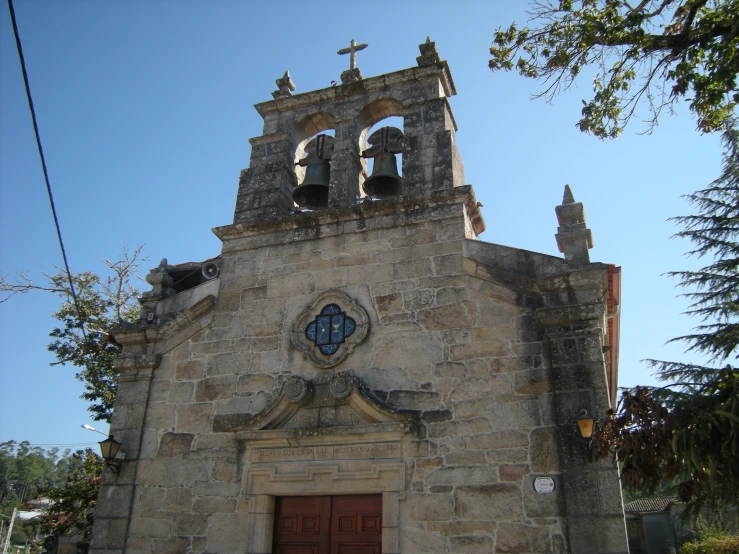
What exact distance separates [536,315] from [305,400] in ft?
8.20

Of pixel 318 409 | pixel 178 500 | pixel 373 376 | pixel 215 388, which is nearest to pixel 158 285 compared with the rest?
pixel 215 388

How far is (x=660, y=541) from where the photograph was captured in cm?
2505

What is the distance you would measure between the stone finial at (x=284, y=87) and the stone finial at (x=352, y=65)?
32.0 inches

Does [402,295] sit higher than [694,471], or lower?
higher

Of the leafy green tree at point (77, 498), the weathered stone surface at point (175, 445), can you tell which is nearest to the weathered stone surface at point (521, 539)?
the weathered stone surface at point (175, 445)

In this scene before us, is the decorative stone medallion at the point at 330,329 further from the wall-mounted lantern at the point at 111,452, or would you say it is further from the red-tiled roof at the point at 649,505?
the red-tiled roof at the point at 649,505

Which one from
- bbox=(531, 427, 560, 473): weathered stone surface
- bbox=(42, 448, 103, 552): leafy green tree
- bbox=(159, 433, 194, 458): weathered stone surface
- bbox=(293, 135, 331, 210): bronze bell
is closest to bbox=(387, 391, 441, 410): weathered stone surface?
bbox=(531, 427, 560, 473): weathered stone surface

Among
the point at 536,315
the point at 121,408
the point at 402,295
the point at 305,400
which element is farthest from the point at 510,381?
the point at 121,408

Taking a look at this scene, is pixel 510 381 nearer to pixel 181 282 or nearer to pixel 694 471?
pixel 694 471

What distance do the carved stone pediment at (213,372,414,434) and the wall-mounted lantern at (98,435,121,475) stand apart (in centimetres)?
135

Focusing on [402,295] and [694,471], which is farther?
[402,295]

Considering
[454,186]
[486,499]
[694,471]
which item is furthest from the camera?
[454,186]

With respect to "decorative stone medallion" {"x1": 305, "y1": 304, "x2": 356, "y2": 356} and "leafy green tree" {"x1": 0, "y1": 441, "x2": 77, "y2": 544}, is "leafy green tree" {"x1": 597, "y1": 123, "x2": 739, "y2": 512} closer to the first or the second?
"decorative stone medallion" {"x1": 305, "y1": 304, "x2": 356, "y2": 356}

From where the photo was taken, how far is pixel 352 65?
8102 mm
